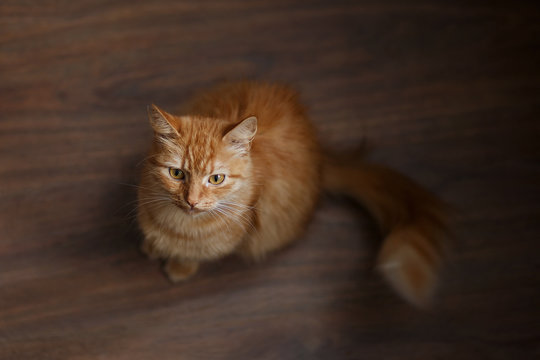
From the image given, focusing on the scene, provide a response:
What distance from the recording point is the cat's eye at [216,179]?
1.14 meters

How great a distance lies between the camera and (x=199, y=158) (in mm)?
1113

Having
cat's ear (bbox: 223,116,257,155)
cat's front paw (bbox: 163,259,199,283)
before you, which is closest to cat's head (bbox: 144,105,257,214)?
cat's ear (bbox: 223,116,257,155)

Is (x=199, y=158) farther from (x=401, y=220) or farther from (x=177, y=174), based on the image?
(x=401, y=220)

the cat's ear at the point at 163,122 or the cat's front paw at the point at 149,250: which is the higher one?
the cat's ear at the point at 163,122

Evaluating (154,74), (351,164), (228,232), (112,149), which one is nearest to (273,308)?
(228,232)

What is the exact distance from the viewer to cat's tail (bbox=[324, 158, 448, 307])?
136cm

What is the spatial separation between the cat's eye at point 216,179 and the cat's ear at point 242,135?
72mm

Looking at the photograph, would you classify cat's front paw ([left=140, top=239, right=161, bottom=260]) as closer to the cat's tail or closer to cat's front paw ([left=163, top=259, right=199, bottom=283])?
cat's front paw ([left=163, top=259, right=199, bottom=283])

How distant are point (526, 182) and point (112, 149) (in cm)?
141

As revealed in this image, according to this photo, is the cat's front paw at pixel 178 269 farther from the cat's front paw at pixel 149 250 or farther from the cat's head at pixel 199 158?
the cat's head at pixel 199 158

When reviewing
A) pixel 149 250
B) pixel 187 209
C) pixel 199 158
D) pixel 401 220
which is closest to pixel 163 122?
pixel 199 158

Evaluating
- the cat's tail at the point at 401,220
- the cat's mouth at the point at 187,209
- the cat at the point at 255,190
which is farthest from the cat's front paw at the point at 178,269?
the cat's tail at the point at 401,220

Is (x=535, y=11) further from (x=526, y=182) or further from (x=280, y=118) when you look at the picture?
(x=280, y=118)

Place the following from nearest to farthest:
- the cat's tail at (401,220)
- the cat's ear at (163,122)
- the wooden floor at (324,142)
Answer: the cat's ear at (163,122) < the cat's tail at (401,220) < the wooden floor at (324,142)
